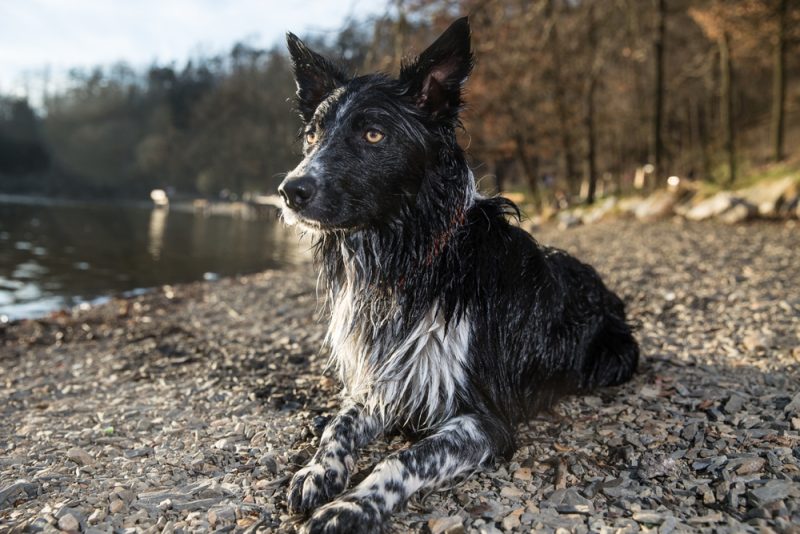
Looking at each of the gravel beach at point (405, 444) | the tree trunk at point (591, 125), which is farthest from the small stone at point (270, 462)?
the tree trunk at point (591, 125)

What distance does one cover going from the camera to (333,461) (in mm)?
3414

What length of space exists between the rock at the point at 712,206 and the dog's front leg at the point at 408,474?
16.3m

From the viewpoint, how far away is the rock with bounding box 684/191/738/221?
16.9 meters

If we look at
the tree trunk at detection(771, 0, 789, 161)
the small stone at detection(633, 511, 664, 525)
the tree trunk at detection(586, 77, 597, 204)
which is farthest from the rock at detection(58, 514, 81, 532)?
the tree trunk at detection(771, 0, 789, 161)

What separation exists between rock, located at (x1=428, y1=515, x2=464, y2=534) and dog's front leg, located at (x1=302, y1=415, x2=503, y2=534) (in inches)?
8.1

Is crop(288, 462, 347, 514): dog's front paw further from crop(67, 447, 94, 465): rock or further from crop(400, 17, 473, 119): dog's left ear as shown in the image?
crop(400, 17, 473, 119): dog's left ear

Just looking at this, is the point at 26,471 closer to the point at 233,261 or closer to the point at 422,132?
the point at 422,132

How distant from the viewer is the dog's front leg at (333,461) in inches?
125

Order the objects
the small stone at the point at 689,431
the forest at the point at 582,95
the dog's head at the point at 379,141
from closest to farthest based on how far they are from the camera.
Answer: the dog's head at the point at 379,141 → the small stone at the point at 689,431 → the forest at the point at 582,95

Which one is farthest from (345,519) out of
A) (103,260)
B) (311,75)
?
(103,260)

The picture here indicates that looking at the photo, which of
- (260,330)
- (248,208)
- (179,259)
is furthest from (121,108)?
(260,330)

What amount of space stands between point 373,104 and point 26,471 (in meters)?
3.31

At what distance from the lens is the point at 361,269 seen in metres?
3.91

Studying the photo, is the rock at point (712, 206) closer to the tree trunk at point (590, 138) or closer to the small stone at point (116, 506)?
the tree trunk at point (590, 138)
